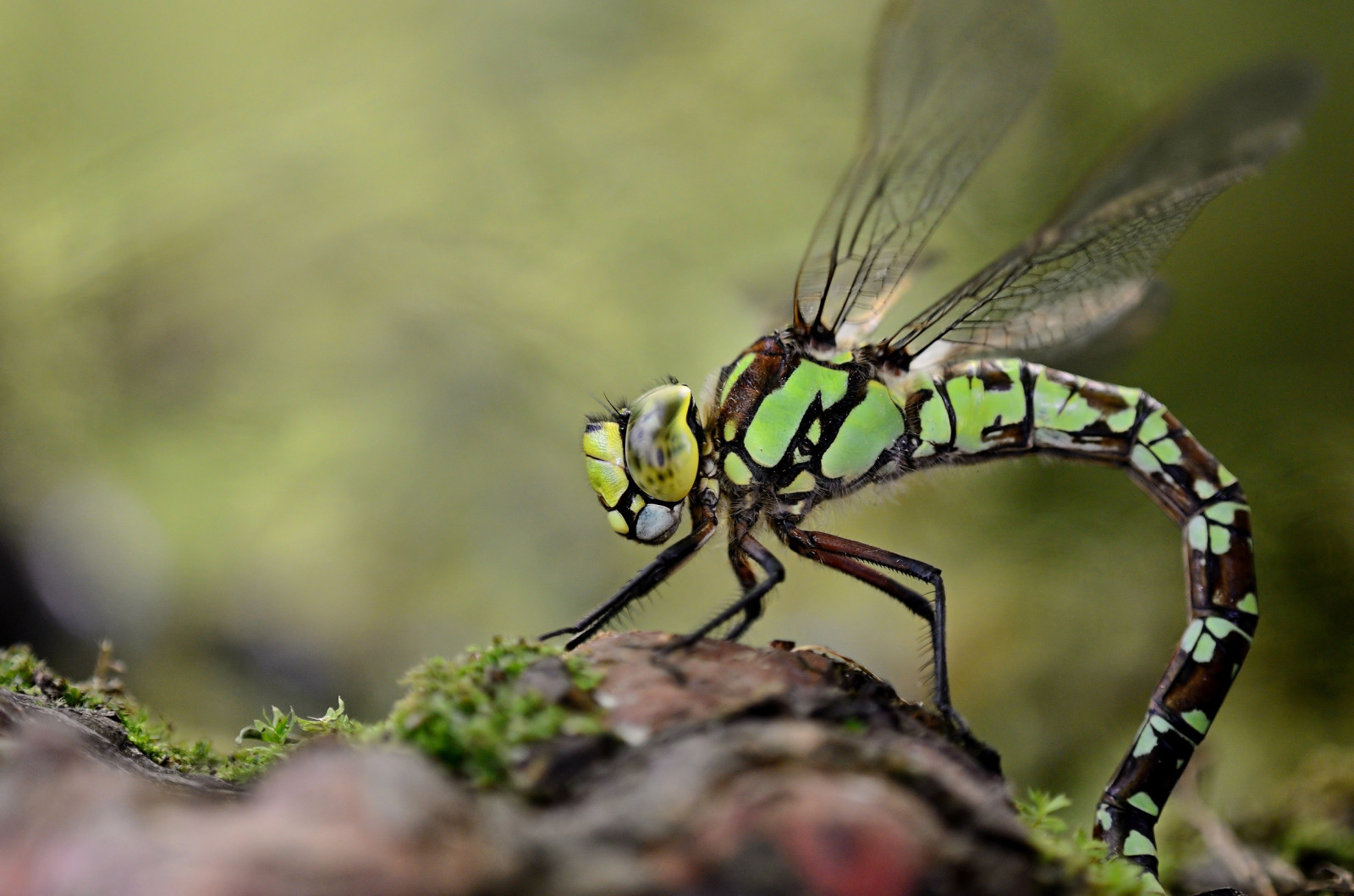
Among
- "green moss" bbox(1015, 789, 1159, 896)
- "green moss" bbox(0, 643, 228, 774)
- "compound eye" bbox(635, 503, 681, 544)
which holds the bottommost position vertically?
"green moss" bbox(1015, 789, 1159, 896)

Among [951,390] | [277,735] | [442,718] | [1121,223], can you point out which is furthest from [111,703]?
[1121,223]

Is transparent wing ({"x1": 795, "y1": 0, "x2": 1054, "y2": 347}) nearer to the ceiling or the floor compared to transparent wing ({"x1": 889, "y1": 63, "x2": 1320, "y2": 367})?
nearer to the ceiling

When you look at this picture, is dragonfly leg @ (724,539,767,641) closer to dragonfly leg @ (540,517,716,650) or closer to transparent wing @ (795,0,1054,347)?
dragonfly leg @ (540,517,716,650)

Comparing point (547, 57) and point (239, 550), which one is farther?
point (547, 57)

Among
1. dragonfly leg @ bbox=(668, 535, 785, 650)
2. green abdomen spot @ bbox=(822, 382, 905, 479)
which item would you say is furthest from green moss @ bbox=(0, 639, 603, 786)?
green abdomen spot @ bbox=(822, 382, 905, 479)

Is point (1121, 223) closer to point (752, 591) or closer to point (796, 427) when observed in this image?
point (796, 427)

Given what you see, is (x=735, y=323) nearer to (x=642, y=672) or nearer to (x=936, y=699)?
(x=936, y=699)

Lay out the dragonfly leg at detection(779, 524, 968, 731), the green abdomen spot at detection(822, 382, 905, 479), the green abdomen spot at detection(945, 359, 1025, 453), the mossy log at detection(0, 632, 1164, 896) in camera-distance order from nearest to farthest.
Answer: the mossy log at detection(0, 632, 1164, 896) < the dragonfly leg at detection(779, 524, 968, 731) < the green abdomen spot at detection(822, 382, 905, 479) < the green abdomen spot at detection(945, 359, 1025, 453)

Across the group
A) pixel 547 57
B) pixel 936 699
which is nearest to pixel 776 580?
pixel 936 699
